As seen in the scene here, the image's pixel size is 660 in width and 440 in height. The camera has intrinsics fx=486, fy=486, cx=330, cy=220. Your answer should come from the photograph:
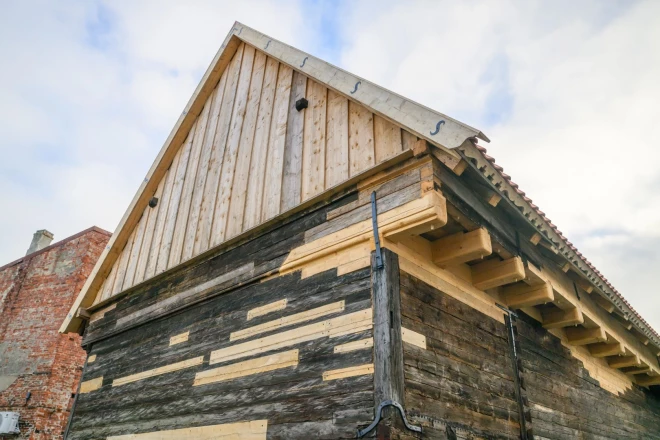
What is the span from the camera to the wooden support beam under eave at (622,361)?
9016 mm

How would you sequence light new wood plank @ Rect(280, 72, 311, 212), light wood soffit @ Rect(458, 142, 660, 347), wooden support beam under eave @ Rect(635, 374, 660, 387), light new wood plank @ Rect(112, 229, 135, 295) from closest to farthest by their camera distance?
light wood soffit @ Rect(458, 142, 660, 347) < light new wood plank @ Rect(280, 72, 311, 212) < light new wood plank @ Rect(112, 229, 135, 295) < wooden support beam under eave @ Rect(635, 374, 660, 387)

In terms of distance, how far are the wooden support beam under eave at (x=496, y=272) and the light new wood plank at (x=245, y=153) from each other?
3058 millimetres

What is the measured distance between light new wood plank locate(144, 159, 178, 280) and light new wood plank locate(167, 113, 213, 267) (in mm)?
441

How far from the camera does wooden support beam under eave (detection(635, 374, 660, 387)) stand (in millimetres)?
10258

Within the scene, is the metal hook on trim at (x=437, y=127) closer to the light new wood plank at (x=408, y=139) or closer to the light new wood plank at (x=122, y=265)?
the light new wood plank at (x=408, y=139)

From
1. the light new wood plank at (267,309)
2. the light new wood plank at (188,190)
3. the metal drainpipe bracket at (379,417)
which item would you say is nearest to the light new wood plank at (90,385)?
the light new wood plank at (188,190)

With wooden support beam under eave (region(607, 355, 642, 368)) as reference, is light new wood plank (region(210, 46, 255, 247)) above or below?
above

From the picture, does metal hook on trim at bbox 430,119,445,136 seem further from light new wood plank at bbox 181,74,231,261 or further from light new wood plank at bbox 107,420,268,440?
light new wood plank at bbox 181,74,231,261

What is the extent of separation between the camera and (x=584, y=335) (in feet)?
25.4

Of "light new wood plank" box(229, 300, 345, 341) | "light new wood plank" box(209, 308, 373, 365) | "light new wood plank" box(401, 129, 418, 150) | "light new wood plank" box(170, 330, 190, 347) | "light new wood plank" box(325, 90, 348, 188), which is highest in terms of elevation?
"light new wood plank" box(325, 90, 348, 188)

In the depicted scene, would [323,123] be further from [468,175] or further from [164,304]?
[164,304]

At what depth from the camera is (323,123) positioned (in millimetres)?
6094

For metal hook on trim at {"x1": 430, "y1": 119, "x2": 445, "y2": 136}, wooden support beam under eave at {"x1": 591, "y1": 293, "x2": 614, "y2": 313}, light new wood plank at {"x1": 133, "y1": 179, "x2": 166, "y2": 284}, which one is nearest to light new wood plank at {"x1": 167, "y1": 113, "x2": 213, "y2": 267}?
light new wood plank at {"x1": 133, "y1": 179, "x2": 166, "y2": 284}

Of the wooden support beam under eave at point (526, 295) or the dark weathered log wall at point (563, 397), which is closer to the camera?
the wooden support beam under eave at point (526, 295)
